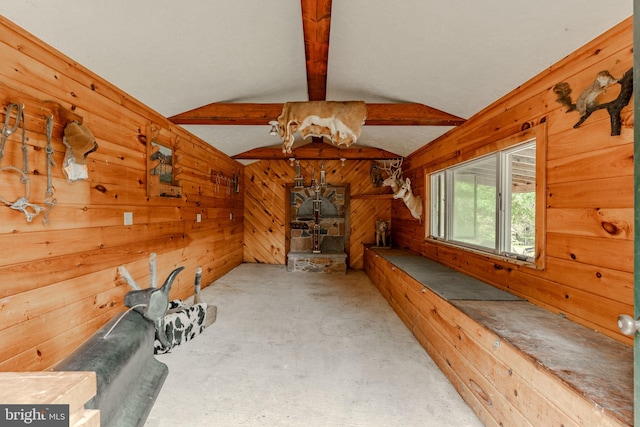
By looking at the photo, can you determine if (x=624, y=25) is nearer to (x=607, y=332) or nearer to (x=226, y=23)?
(x=607, y=332)

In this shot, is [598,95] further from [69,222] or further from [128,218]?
[128,218]

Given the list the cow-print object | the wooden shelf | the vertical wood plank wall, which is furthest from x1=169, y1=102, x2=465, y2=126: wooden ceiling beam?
the wooden shelf

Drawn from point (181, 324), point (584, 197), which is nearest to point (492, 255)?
point (584, 197)

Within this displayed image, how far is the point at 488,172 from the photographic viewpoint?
3.14 metres

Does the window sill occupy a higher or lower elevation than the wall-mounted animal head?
lower

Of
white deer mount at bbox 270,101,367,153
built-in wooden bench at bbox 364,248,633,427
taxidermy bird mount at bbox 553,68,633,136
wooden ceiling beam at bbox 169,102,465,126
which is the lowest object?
built-in wooden bench at bbox 364,248,633,427

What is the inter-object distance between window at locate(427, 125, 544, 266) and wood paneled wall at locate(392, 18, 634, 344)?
0.13 meters

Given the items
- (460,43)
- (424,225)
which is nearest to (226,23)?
(460,43)

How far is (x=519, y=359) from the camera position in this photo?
4.51 ft

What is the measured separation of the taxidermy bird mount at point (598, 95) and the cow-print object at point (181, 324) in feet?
10.4

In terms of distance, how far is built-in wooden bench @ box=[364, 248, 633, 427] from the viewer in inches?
43.4

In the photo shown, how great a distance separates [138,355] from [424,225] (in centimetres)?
370

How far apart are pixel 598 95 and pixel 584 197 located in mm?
546

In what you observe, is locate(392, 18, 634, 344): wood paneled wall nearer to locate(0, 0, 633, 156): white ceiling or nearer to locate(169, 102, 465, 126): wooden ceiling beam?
locate(0, 0, 633, 156): white ceiling
